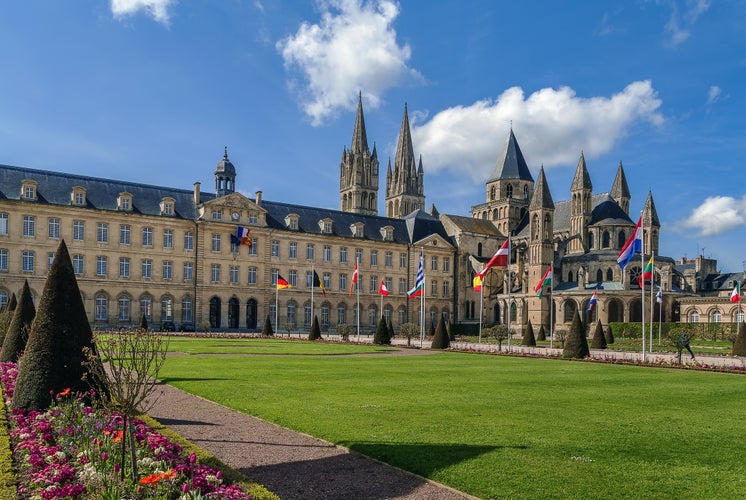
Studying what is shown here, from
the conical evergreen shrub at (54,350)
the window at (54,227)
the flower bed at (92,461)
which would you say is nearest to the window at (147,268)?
the window at (54,227)

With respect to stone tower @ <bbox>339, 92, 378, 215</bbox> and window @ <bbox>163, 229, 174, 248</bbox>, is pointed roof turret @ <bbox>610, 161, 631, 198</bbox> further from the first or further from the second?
window @ <bbox>163, 229, 174, 248</bbox>

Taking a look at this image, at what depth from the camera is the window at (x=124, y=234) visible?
58281mm

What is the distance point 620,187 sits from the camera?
93.1 metres

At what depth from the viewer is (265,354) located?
30766 mm

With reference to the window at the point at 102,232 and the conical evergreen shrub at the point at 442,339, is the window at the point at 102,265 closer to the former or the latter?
the window at the point at 102,232

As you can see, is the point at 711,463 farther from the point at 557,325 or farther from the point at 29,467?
the point at 557,325

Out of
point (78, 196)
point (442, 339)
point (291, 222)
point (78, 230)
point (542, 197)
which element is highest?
point (542, 197)

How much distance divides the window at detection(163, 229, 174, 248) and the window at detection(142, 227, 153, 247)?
3.90ft

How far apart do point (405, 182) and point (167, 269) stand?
2202 inches

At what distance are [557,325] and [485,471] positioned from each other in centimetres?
6449

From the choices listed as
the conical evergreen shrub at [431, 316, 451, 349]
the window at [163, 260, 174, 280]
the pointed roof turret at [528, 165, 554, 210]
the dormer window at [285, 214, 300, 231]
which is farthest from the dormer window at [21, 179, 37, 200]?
the pointed roof turret at [528, 165, 554, 210]

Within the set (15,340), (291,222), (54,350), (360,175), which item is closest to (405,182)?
(360,175)

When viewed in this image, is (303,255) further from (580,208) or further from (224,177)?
(580,208)

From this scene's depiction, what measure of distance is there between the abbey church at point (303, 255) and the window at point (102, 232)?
0.12 metres
